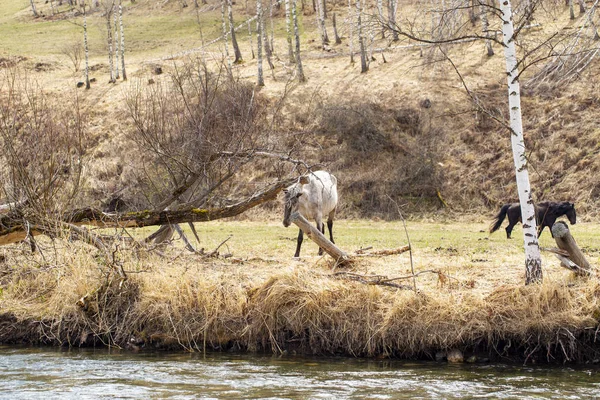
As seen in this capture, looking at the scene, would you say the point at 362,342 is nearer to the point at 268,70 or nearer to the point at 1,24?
the point at 268,70

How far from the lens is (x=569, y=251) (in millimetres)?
11266

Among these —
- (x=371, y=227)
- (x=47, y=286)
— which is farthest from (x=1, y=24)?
(x=47, y=286)

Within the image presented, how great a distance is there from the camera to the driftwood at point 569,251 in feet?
36.6

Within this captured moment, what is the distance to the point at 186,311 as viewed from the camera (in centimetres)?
1148

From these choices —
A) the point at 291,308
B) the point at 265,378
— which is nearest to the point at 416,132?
the point at 291,308

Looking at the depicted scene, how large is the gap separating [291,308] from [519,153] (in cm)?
425

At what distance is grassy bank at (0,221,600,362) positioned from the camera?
10.4 m

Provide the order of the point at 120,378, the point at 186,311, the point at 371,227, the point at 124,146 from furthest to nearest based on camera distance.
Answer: the point at 124,146 → the point at 371,227 → the point at 186,311 → the point at 120,378

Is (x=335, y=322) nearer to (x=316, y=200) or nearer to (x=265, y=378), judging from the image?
(x=265, y=378)

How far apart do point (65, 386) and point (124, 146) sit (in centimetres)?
3181

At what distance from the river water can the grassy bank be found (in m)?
0.37

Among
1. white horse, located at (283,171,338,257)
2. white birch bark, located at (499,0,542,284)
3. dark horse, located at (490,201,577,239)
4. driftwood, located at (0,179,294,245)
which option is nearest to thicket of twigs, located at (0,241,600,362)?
white birch bark, located at (499,0,542,284)

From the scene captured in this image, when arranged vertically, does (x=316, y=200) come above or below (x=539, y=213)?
above

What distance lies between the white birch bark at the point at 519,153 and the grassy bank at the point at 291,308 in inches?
11.8
